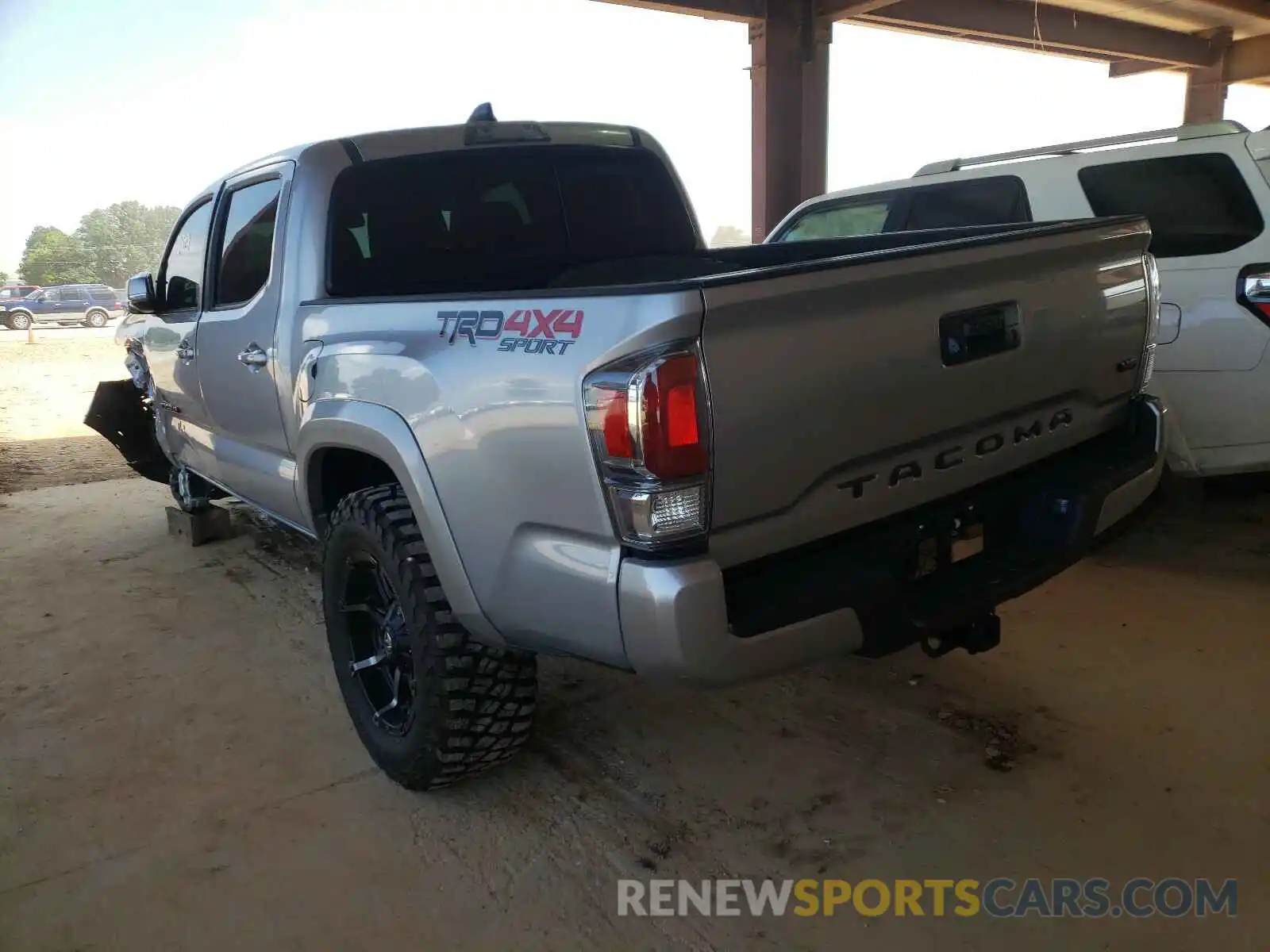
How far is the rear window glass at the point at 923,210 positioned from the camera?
4586 mm

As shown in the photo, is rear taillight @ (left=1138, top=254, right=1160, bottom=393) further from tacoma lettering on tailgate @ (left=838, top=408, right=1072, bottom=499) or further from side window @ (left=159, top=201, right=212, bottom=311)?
side window @ (left=159, top=201, right=212, bottom=311)

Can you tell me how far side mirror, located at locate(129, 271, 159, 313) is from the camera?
4.15 meters

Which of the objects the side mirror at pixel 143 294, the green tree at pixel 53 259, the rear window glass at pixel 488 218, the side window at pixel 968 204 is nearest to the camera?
the rear window glass at pixel 488 218

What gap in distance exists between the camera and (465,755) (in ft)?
7.90

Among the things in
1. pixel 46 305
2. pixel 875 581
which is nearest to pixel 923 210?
pixel 875 581

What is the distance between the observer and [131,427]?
5.73 m

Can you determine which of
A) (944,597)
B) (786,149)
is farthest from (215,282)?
(786,149)

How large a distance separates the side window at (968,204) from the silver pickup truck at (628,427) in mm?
1733

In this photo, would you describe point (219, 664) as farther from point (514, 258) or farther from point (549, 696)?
point (514, 258)

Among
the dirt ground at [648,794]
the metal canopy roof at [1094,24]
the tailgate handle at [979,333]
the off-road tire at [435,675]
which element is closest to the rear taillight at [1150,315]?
the dirt ground at [648,794]

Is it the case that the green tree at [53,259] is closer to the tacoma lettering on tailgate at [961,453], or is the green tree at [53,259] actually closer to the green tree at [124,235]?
the green tree at [124,235]

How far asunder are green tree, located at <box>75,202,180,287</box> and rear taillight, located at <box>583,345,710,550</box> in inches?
698

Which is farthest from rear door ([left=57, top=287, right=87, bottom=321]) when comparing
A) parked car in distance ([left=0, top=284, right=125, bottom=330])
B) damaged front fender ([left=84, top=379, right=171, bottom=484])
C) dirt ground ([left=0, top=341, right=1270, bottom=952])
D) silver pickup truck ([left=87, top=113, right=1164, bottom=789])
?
silver pickup truck ([left=87, top=113, right=1164, bottom=789])

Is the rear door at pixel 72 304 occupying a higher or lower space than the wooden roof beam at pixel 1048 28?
lower
